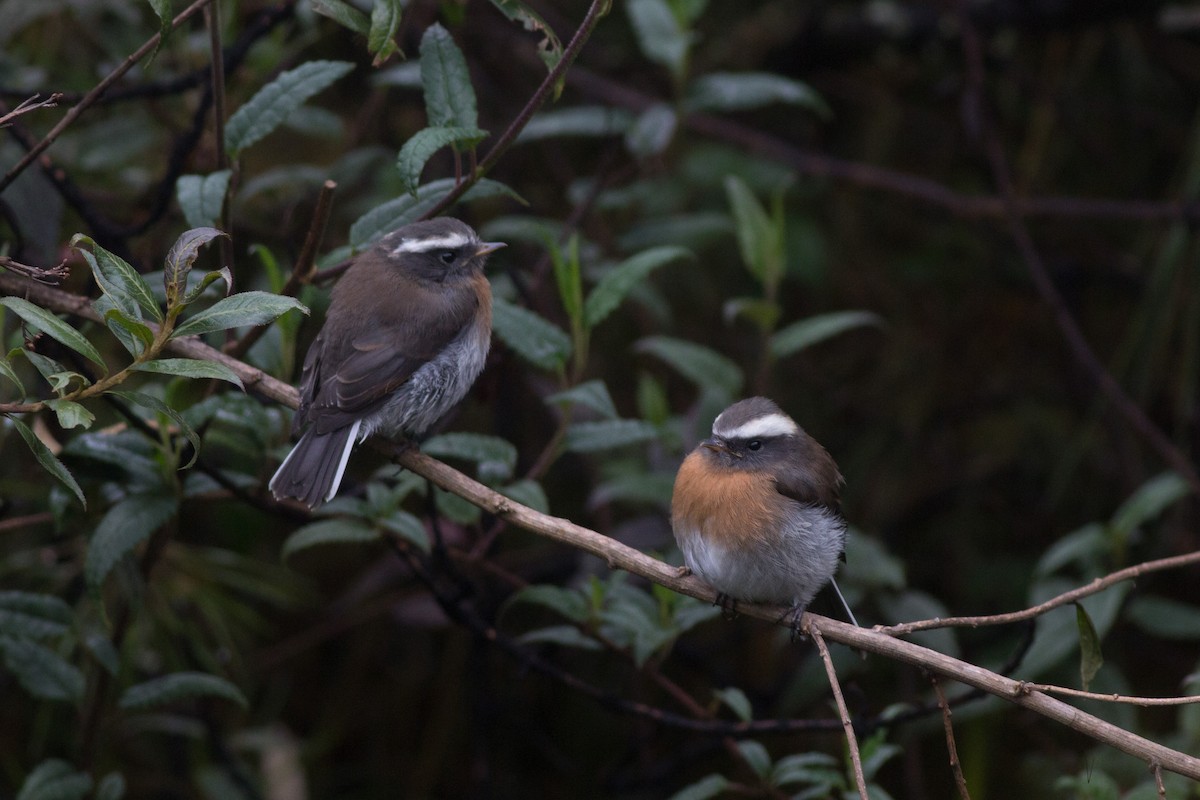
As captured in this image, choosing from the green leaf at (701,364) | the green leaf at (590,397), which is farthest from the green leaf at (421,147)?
the green leaf at (701,364)

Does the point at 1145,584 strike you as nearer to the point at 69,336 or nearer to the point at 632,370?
the point at 632,370

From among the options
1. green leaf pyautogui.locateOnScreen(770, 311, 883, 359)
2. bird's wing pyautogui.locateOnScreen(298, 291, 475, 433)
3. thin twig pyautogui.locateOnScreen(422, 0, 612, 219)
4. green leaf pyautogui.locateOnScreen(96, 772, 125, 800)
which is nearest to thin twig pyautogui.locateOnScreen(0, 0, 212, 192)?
thin twig pyautogui.locateOnScreen(422, 0, 612, 219)

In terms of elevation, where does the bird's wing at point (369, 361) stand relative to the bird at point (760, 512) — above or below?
above

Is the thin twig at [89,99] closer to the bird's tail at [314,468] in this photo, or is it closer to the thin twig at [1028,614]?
the bird's tail at [314,468]

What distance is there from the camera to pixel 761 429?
380 cm

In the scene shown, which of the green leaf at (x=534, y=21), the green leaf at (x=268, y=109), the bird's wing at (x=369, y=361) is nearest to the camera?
the green leaf at (x=534, y=21)

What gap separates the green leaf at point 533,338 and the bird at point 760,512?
0.56m

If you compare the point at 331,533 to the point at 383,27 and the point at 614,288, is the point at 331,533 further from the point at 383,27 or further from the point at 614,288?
the point at 383,27

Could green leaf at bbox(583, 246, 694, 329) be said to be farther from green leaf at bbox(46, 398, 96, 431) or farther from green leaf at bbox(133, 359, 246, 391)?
green leaf at bbox(46, 398, 96, 431)

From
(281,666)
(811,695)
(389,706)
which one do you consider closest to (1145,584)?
→ (811,695)

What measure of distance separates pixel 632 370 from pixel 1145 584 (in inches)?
109

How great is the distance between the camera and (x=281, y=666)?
19.6 feet

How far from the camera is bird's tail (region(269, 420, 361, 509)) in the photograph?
10.3 ft

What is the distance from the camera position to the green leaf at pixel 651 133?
15.5 ft
